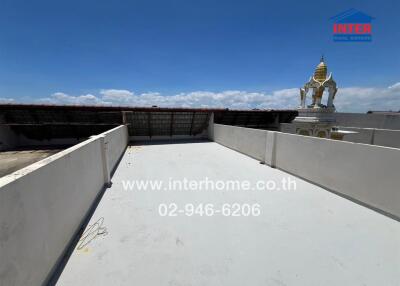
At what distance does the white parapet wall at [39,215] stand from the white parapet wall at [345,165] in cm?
548

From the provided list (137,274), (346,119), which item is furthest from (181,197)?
(346,119)

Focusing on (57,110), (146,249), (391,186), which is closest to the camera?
(146,249)

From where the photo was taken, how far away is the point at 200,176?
5.88 metres

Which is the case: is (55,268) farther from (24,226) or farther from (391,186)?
(391,186)

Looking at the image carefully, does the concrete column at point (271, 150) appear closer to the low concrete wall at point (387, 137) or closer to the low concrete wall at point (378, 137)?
the low concrete wall at point (378, 137)

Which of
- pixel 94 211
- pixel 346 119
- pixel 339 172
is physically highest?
pixel 346 119

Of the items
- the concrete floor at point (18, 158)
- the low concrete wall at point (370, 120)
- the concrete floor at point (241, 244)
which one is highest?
the low concrete wall at point (370, 120)

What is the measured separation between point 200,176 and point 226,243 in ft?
10.2

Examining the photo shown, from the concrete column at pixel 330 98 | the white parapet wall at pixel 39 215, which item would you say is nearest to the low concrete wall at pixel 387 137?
the concrete column at pixel 330 98

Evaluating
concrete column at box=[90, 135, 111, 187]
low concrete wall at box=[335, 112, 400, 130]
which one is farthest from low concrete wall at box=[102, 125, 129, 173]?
low concrete wall at box=[335, 112, 400, 130]

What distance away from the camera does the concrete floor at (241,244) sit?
2.25 m

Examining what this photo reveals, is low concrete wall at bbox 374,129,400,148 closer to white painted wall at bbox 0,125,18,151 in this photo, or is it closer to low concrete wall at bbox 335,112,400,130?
low concrete wall at bbox 335,112,400,130

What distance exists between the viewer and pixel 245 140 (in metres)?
8.73

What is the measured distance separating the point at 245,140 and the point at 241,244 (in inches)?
250
